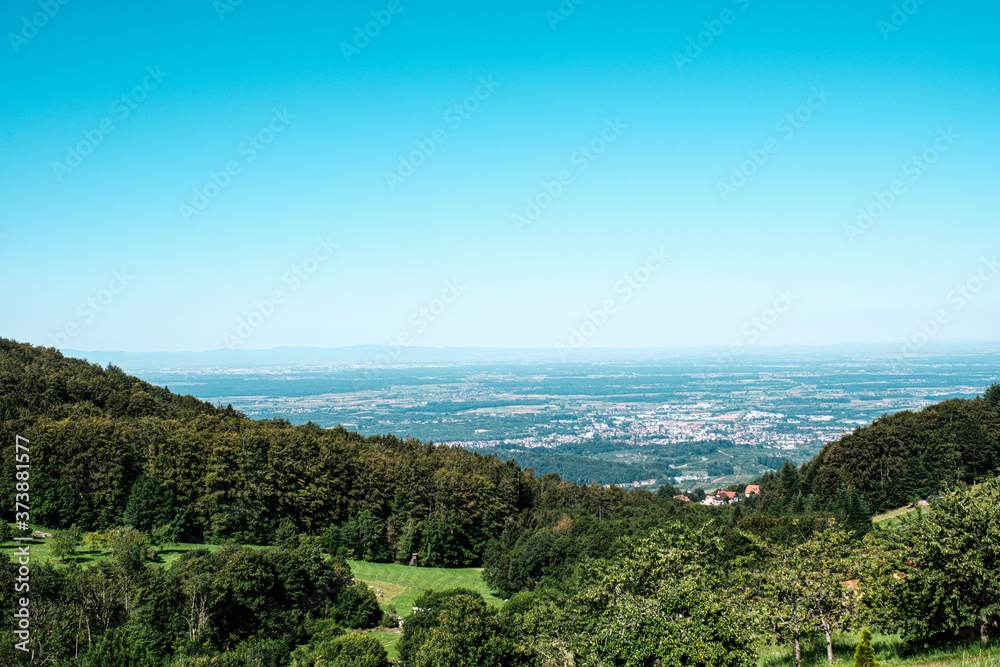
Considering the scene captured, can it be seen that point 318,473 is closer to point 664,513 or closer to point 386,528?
point 386,528

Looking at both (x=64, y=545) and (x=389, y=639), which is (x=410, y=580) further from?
(x=64, y=545)

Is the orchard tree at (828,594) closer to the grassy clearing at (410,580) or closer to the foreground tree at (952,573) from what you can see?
the foreground tree at (952,573)

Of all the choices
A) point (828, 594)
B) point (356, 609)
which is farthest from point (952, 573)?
point (356, 609)

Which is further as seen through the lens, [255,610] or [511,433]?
[511,433]

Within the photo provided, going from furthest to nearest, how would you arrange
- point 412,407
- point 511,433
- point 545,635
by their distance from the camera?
point 412,407 < point 511,433 < point 545,635

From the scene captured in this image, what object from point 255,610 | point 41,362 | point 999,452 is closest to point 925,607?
point 255,610

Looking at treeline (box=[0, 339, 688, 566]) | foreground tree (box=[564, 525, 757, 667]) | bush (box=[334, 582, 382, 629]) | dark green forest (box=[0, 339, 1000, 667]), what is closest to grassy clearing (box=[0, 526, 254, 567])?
dark green forest (box=[0, 339, 1000, 667])

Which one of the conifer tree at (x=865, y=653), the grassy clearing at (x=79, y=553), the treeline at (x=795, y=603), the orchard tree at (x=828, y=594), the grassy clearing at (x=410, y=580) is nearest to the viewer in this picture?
the conifer tree at (x=865, y=653)

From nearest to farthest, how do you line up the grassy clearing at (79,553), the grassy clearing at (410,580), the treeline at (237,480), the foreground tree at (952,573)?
the foreground tree at (952,573)
the grassy clearing at (79,553)
the grassy clearing at (410,580)
the treeline at (237,480)

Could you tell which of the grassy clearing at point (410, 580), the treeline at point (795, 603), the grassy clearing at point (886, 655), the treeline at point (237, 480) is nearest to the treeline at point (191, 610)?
the grassy clearing at point (410, 580)
